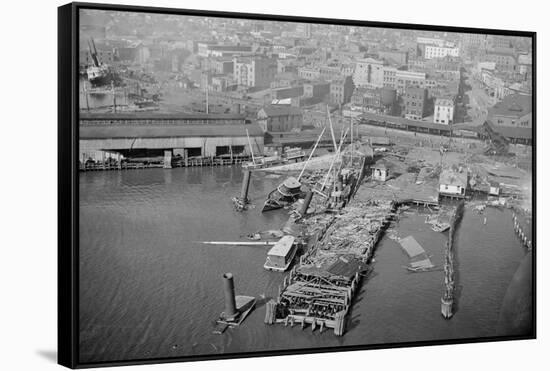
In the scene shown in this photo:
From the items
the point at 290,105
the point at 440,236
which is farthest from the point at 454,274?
the point at 290,105

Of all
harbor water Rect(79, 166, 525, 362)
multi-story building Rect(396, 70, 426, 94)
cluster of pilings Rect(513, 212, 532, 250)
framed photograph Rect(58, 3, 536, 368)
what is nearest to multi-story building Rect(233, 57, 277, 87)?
framed photograph Rect(58, 3, 536, 368)

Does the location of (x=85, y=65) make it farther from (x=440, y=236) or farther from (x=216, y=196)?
(x=440, y=236)

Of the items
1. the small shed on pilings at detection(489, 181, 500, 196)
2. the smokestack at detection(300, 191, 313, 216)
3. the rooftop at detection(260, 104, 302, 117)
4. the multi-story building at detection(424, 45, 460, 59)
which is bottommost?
the smokestack at detection(300, 191, 313, 216)

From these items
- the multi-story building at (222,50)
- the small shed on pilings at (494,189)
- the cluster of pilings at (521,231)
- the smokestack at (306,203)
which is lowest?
the cluster of pilings at (521,231)

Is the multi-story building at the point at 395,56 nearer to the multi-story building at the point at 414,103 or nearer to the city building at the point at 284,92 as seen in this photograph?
the multi-story building at the point at 414,103

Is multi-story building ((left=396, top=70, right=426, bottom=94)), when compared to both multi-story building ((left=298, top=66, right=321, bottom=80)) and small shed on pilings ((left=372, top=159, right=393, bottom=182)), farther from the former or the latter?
multi-story building ((left=298, top=66, right=321, bottom=80))

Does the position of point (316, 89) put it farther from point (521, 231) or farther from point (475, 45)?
point (521, 231)

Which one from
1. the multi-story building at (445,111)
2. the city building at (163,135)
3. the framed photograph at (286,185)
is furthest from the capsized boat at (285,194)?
the multi-story building at (445,111)
